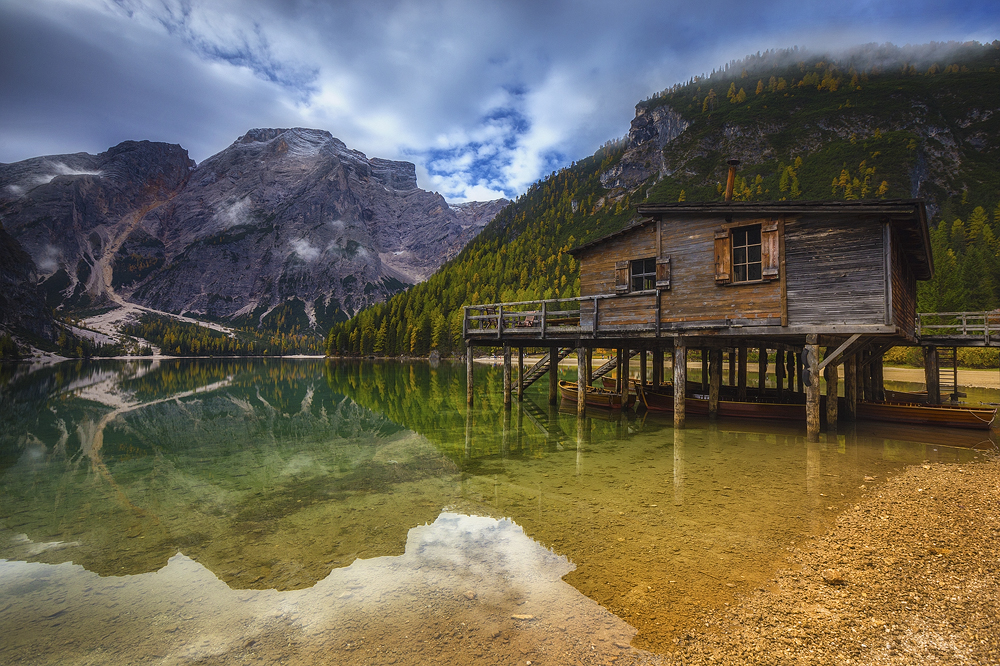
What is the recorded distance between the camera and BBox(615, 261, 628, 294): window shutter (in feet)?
69.1

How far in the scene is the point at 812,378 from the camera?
1634 cm

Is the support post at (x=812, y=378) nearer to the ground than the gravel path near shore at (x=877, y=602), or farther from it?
farther from it

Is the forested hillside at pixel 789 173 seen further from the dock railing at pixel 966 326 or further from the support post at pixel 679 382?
the support post at pixel 679 382

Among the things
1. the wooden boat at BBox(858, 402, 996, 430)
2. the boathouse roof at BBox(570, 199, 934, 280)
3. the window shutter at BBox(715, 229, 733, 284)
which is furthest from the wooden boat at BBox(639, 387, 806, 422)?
the boathouse roof at BBox(570, 199, 934, 280)

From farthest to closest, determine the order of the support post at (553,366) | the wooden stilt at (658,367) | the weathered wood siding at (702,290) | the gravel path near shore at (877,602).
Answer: the wooden stilt at (658,367), the support post at (553,366), the weathered wood siding at (702,290), the gravel path near shore at (877,602)

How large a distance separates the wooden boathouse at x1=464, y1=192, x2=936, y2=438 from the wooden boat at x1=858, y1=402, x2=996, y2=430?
4.08ft

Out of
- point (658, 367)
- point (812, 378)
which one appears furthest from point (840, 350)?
point (658, 367)

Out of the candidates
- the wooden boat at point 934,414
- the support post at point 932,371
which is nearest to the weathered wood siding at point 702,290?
the wooden boat at point 934,414

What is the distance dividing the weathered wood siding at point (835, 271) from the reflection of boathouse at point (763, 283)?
0.10ft

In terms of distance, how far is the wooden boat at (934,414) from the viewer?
17.7 metres

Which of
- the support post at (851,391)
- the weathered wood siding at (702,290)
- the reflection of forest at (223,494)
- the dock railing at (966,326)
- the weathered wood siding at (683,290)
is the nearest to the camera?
the reflection of forest at (223,494)

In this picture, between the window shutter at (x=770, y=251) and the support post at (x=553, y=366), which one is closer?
the window shutter at (x=770, y=251)

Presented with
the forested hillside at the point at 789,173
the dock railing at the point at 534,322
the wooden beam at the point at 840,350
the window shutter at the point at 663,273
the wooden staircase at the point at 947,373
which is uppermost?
the forested hillside at the point at 789,173

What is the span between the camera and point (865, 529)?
7930mm
